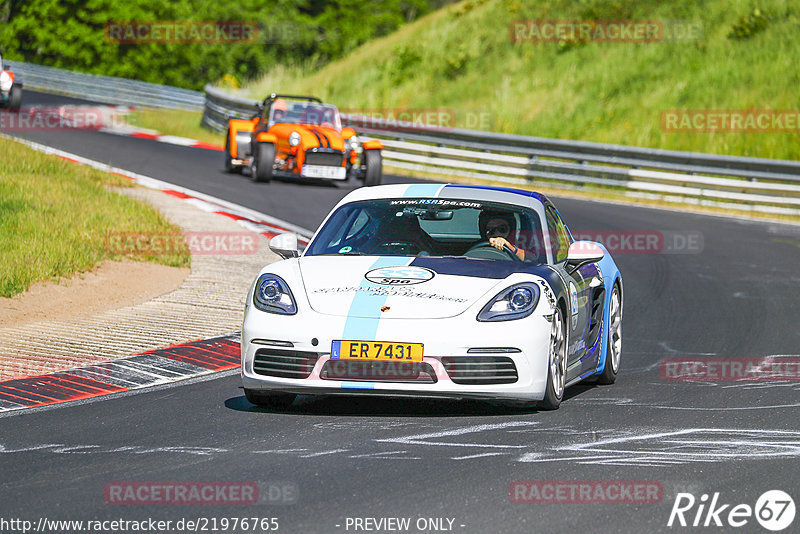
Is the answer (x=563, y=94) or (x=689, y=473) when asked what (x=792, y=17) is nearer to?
(x=563, y=94)

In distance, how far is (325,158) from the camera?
73.2ft

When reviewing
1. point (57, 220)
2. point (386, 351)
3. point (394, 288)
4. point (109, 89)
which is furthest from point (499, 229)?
point (109, 89)

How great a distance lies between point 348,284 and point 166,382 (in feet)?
6.09

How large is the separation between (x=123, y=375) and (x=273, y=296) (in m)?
1.83

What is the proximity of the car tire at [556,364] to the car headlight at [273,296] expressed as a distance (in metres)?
1.43

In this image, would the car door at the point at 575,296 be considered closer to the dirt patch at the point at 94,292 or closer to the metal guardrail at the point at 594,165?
the dirt patch at the point at 94,292

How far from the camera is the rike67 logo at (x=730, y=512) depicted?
16.6 feet

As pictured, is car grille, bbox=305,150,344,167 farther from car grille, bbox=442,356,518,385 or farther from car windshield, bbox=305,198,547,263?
car grille, bbox=442,356,518,385

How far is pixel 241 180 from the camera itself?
75.5 feet

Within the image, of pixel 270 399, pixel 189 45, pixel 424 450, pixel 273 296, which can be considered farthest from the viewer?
pixel 189 45

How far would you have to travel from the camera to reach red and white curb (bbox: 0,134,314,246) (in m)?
17.2

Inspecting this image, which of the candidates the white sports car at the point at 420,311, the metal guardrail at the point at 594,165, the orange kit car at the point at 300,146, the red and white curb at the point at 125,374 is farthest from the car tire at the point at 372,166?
the white sports car at the point at 420,311

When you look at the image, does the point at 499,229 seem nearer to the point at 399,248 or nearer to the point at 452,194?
the point at 452,194

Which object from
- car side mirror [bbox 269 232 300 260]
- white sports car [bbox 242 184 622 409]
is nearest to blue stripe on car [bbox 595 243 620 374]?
white sports car [bbox 242 184 622 409]
